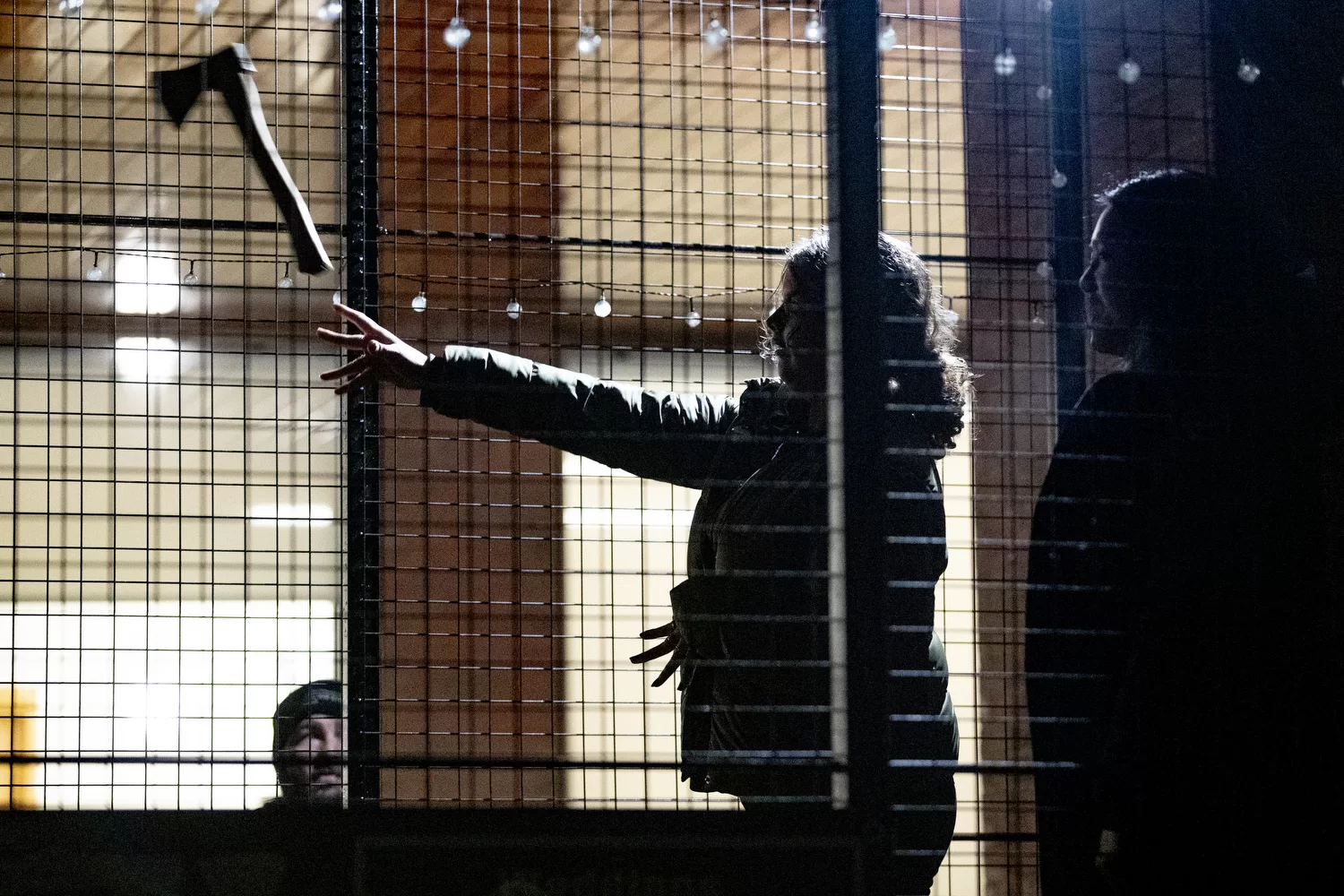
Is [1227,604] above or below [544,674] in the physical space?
above

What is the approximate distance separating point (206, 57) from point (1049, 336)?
127cm

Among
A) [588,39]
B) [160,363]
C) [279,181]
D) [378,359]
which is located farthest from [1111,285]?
[160,363]

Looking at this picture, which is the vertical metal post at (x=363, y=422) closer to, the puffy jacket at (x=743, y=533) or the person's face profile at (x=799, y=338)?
the puffy jacket at (x=743, y=533)

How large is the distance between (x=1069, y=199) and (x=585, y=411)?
745 millimetres

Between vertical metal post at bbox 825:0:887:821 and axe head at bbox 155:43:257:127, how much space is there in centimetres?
92

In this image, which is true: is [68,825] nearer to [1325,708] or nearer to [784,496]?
[784,496]

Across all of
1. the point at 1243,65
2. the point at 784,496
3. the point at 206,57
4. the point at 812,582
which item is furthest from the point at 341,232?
the point at 1243,65

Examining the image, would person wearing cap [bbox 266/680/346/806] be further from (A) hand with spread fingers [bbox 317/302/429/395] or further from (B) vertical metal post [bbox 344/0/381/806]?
(A) hand with spread fingers [bbox 317/302/429/395]

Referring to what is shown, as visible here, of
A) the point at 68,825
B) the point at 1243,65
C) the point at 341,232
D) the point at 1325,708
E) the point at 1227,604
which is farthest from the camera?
the point at 341,232

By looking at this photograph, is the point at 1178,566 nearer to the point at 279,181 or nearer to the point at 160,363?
the point at 279,181

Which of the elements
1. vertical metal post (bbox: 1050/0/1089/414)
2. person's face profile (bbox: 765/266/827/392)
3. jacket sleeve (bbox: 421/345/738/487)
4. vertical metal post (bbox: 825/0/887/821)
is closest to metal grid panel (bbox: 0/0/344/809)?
jacket sleeve (bbox: 421/345/738/487)

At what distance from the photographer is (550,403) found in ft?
4.33

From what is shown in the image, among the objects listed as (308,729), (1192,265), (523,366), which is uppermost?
(1192,265)

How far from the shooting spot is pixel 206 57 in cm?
151
